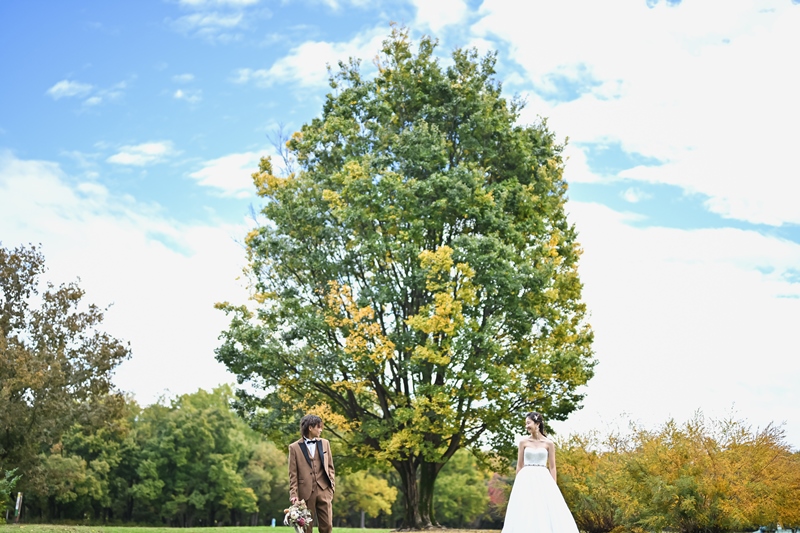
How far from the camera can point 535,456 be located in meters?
Result: 12.2

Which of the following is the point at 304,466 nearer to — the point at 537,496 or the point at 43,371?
the point at 537,496

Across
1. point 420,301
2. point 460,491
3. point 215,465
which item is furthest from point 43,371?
point 460,491

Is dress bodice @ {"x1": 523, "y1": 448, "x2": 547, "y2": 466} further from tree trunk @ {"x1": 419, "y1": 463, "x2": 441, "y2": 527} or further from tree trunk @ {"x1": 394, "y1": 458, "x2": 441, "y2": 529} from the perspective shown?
tree trunk @ {"x1": 419, "y1": 463, "x2": 441, "y2": 527}

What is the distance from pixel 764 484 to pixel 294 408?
13.7 meters

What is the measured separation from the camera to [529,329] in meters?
Answer: 24.2

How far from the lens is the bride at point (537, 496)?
1194 cm

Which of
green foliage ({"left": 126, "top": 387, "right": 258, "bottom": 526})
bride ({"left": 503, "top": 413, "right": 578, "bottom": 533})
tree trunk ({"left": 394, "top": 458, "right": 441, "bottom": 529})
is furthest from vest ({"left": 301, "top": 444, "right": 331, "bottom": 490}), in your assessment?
green foliage ({"left": 126, "top": 387, "right": 258, "bottom": 526})

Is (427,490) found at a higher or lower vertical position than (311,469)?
lower

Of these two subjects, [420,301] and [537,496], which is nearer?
[537,496]

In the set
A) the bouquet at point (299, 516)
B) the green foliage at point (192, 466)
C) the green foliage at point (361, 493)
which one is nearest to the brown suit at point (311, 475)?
the bouquet at point (299, 516)

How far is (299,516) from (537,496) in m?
4.34

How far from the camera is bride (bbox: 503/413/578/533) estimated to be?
39.2 feet

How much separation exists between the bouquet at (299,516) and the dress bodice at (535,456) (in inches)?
160

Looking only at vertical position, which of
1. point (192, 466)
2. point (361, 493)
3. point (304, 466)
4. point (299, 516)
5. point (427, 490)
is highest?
point (304, 466)
